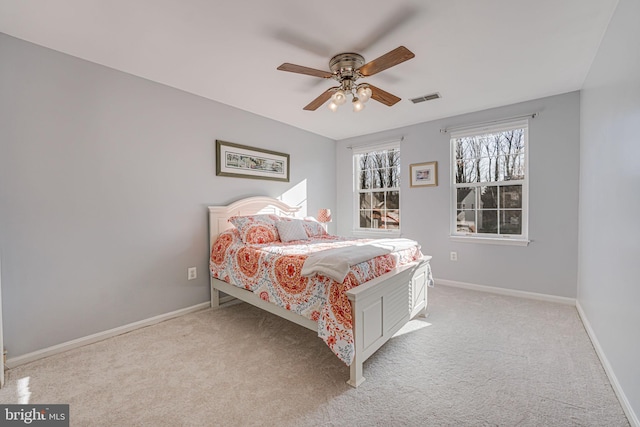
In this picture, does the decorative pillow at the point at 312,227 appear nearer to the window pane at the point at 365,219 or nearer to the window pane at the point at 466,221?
the window pane at the point at 365,219

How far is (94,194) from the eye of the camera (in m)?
2.35

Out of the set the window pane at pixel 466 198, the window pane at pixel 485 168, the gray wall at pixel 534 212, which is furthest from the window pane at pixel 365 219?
the window pane at pixel 485 168

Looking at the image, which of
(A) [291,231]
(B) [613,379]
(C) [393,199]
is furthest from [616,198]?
(C) [393,199]

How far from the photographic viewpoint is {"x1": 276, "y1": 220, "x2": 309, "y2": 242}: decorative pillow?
3092 millimetres

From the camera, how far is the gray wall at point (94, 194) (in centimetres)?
202

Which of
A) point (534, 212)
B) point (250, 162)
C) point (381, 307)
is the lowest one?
point (381, 307)

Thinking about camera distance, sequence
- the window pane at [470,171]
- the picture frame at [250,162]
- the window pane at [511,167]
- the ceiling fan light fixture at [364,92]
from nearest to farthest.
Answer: the ceiling fan light fixture at [364,92]
the picture frame at [250,162]
the window pane at [511,167]
the window pane at [470,171]

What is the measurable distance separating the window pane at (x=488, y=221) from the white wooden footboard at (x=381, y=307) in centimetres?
159

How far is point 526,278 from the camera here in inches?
129

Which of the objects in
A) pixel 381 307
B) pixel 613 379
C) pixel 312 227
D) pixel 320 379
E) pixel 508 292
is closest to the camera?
pixel 613 379

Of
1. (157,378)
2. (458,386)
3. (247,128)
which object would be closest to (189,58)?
(247,128)

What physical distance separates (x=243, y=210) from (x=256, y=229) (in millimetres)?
560

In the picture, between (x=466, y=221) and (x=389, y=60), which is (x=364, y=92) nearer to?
(x=389, y=60)

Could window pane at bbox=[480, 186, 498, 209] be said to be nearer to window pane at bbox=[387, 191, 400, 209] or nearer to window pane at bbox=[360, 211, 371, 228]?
window pane at bbox=[387, 191, 400, 209]
